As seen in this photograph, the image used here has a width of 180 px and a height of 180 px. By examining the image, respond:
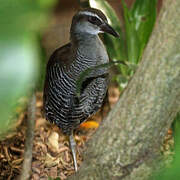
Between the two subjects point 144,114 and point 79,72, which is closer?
→ point 144,114

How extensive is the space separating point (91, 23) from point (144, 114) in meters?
1.00

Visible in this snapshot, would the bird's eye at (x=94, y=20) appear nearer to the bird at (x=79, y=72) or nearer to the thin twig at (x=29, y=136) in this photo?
the bird at (x=79, y=72)

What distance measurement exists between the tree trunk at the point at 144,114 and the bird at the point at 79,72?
0.72 m

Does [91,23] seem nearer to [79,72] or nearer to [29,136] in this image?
[79,72]

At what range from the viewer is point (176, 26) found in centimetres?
78

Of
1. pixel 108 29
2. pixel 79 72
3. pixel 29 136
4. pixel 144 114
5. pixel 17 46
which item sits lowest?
pixel 29 136

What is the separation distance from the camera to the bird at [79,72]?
1.77 metres

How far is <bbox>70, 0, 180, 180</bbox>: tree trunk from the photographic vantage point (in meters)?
0.80

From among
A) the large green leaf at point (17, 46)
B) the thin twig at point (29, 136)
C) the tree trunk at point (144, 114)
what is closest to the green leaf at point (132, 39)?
the thin twig at point (29, 136)

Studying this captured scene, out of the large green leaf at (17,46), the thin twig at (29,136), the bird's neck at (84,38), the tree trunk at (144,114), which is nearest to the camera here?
the large green leaf at (17,46)

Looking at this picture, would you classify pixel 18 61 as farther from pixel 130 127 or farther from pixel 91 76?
pixel 91 76

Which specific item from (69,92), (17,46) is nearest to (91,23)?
(69,92)

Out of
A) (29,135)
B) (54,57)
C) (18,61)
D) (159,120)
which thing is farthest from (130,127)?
(54,57)

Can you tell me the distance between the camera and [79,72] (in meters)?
1.75
